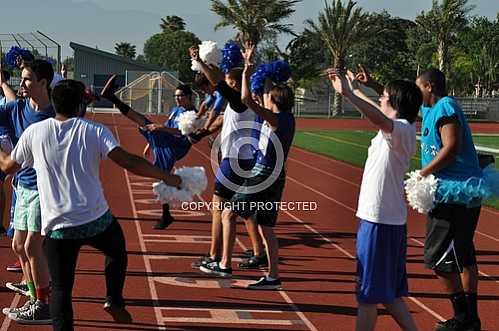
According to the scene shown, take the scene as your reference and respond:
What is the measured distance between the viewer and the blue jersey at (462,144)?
239 inches

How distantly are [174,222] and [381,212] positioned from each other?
19.8ft

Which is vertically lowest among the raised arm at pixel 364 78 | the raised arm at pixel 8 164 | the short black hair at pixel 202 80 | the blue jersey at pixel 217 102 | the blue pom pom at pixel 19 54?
the raised arm at pixel 8 164

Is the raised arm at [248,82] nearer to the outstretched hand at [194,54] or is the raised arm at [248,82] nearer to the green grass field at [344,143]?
the outstretched hand at [194,54]

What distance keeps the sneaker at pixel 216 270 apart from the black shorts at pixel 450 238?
217 centimetres

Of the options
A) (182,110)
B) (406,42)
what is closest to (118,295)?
(182,110)

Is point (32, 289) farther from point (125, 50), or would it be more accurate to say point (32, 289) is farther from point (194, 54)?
point (125, 50)

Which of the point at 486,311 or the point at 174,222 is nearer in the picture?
the point at 486,311

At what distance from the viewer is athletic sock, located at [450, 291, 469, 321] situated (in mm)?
6207

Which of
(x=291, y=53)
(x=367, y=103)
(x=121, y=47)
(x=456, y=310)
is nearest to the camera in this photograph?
(x=367, y=103)

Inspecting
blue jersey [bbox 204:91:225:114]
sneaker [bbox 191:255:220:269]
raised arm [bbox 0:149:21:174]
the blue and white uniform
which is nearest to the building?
the blue and white uniform

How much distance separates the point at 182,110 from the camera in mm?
10141

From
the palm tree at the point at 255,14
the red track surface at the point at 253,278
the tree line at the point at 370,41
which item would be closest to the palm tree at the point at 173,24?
the tree line at the point at 370,41

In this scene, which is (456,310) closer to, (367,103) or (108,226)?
(367,103)

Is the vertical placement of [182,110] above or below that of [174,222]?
above
